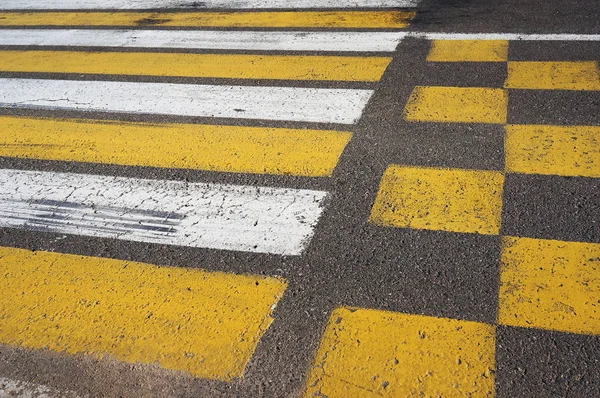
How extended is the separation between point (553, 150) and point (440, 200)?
0.82m

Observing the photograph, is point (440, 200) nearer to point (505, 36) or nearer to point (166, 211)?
point (166, 211)

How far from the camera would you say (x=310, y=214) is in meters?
3.28

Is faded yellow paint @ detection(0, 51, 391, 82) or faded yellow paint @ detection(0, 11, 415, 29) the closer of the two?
faded yellow paint @ detection(0, 51, 391, 82)

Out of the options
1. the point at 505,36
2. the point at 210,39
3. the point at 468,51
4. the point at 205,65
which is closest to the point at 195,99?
the point at 205,65

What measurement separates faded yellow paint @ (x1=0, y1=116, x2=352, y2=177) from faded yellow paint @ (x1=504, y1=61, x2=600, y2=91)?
1.38 meters

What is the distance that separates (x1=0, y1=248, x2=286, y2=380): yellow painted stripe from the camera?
100.0 inches

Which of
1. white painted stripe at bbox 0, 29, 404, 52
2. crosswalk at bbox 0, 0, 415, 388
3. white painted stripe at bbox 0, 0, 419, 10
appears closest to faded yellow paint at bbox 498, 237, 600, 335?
crosswalk at bbox 0, 0, 415, 388

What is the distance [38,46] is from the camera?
5984 millimetres

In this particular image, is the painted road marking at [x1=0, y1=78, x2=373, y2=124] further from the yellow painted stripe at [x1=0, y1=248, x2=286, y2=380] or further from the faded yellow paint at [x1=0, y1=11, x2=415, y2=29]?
the yellow painted stripe at [x1=0, y1=248, x2=286, y2=380]

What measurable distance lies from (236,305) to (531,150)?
1.91 metres

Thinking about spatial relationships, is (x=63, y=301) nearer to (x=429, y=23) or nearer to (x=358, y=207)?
(x=358, y=207)

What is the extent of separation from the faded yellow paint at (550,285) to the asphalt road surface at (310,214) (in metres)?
0.01

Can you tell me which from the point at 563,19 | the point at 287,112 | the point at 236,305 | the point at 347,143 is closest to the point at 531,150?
the point at 347,143

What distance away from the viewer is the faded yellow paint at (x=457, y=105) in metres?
4.09
